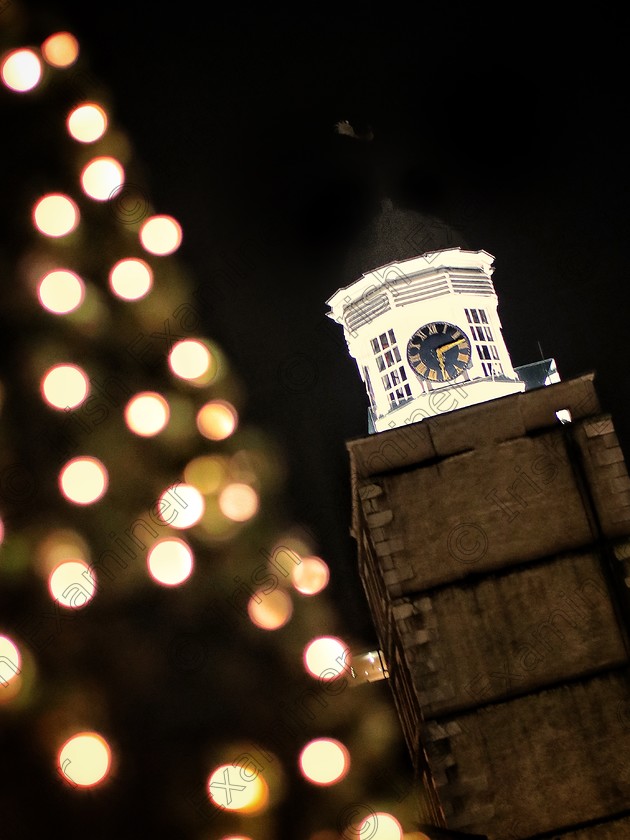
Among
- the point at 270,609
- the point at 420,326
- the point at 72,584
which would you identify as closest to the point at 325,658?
the point at 270,609

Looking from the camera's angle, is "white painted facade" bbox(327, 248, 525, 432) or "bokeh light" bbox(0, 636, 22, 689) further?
"white painted facade" bbox(327, 248, 525, 432)

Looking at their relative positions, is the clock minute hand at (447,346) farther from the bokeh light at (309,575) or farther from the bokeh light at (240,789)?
the bokeh light at (240,789)

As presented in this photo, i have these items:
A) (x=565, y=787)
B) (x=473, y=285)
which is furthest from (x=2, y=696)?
(x=473, y=285)

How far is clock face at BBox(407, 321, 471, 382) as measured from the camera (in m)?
22.5

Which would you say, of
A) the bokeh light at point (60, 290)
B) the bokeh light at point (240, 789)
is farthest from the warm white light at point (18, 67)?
the bokeh light at point (240, 789)

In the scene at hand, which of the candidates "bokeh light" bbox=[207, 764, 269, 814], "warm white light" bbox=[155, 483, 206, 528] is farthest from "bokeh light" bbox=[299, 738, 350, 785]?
"warm white light" bbox=[155, 483, 206, 528]

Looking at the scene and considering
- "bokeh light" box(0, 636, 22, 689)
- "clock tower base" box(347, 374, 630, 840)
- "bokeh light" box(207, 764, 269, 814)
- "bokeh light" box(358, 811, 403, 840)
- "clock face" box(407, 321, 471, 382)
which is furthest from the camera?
"clock face" box(407, 321, 471, 382)

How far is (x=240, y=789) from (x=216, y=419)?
390 inches

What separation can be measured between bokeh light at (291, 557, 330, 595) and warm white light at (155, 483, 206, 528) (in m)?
4.87

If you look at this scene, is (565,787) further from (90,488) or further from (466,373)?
(90,488)

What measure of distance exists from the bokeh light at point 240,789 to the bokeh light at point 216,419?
8.68m

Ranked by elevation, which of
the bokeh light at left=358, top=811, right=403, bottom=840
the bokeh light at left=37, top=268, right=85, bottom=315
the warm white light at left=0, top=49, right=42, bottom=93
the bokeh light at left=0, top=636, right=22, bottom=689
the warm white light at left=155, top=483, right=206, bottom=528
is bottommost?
the bokeh light at left=358, top=811, right=403, bottom=840

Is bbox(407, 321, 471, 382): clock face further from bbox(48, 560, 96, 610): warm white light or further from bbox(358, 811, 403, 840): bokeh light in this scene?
bbox(358, 811, 403, 840): bokeh light

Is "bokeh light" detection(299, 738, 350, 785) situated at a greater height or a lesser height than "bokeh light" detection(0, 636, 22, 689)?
lesser
